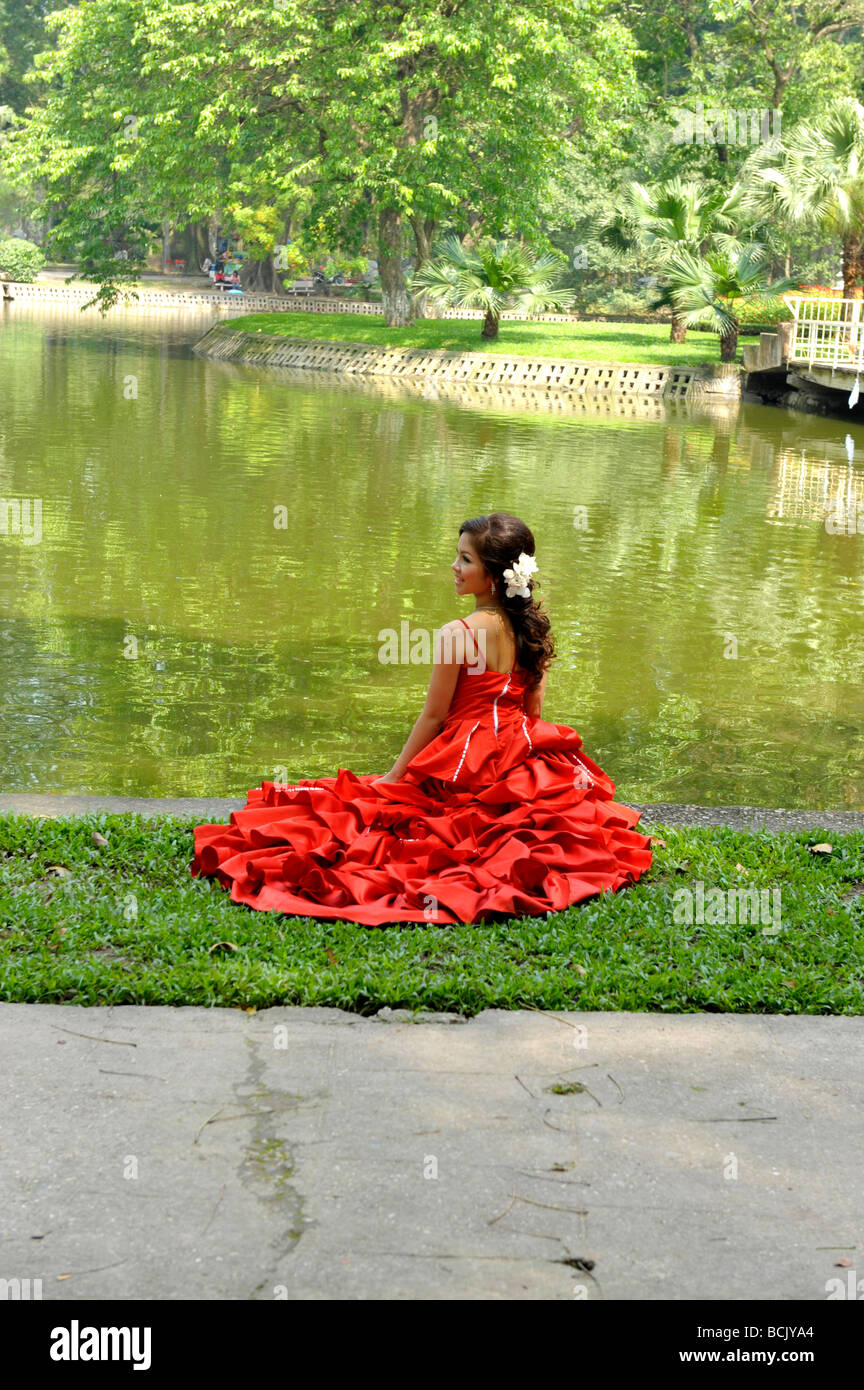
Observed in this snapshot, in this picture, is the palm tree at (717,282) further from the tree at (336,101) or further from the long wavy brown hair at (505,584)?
the long wavy brown hair at (505,584)

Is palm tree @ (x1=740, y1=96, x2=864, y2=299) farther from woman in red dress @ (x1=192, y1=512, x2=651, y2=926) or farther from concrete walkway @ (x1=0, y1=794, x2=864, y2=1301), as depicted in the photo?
concrete walkway @ (x1=0, y1=794, x2=864, y2=1301)

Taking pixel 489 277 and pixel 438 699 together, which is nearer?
pixel 438 699

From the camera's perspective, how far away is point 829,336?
31.6 metres

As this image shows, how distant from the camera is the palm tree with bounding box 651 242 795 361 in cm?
3272

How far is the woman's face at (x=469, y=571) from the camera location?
218 inches

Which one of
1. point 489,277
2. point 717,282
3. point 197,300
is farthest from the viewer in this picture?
point 197,300

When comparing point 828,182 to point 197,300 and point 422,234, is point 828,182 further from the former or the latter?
point 197,300

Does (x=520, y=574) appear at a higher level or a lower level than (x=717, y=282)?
lower

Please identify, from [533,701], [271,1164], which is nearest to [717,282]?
[533,701]

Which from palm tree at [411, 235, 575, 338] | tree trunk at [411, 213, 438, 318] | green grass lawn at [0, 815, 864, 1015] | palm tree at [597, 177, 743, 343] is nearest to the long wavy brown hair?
green grass lawn at [0, 815, 864, 1015]

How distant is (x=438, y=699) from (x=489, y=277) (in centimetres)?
3127

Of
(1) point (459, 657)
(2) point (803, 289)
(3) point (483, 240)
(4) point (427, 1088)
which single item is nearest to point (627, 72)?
(2) point (803, 289)

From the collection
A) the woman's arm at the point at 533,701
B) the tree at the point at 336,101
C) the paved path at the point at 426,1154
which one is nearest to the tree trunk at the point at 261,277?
the tree at the point at 336,101
